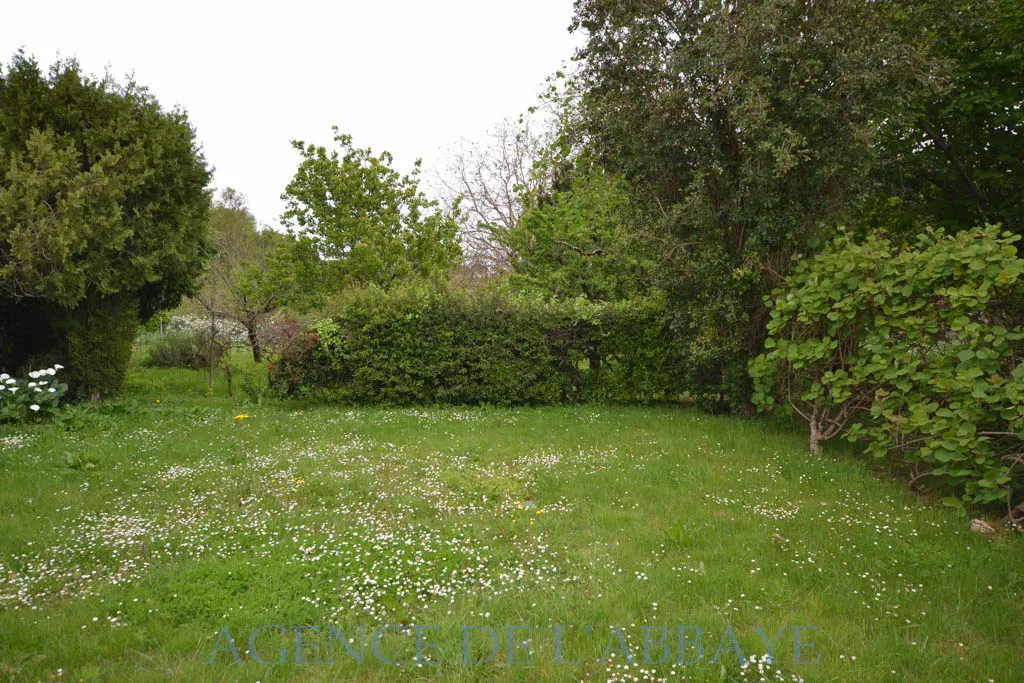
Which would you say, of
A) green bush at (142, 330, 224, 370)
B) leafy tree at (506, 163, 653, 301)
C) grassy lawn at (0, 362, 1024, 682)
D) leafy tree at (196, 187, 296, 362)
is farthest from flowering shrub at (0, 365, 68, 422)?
leafy tree at (506, 163, 653, 301)

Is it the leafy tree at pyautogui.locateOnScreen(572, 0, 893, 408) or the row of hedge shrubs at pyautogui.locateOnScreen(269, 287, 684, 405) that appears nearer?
the leafy tree at pyautogui.locateOnScreen(572, 0, 893, 408)

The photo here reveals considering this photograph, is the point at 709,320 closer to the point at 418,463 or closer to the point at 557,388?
the point at 557,388

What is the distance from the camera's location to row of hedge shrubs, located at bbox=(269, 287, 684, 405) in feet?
34.4

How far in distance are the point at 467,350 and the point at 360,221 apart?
8718 millimetres

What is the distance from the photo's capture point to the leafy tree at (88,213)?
9281mm

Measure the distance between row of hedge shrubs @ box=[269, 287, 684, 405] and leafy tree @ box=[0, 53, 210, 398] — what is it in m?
3.25

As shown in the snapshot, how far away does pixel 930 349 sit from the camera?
534 cm

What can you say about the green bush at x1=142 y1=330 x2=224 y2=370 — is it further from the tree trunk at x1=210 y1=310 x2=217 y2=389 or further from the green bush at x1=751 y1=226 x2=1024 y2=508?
the green bush at x1=751 y1=226 x2=1024 y2=508

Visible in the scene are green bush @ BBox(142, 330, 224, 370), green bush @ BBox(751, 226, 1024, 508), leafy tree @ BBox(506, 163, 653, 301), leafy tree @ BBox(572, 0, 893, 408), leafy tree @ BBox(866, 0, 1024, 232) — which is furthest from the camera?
green bush @ BBox(142, 330, 224, 370)

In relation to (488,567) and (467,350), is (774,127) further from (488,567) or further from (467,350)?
(488,567)

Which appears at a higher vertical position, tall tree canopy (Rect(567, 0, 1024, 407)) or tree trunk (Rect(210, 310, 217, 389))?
tall tree canopy (Rect(567, 0, 1024, 407))

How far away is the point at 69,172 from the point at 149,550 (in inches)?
330

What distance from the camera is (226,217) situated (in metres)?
31.1

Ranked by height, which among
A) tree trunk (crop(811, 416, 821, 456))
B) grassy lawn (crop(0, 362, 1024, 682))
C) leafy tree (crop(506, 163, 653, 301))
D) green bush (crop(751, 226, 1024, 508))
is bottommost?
grassy lawn (crop(0, 362, 1024, 682))
